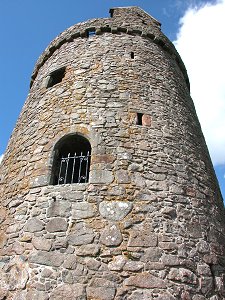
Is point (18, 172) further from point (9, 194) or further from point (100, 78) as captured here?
point (100, 78)

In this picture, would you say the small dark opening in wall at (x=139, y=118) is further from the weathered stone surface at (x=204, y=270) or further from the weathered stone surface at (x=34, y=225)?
the weathered stone surface at (x=204, y=270)

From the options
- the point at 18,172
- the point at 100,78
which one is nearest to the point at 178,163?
the point at 100,78

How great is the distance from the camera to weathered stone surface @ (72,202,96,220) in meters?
4.48

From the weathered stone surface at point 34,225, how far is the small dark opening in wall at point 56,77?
147 inches

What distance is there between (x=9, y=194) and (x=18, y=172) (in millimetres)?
450

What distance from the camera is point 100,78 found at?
6.41 meters

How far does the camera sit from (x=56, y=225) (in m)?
4.48

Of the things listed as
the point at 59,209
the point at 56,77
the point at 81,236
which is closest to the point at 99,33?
the point at 56,77

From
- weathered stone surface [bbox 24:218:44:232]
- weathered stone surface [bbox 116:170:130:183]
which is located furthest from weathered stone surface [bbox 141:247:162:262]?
weathered stone surface [bbox 24:218:44:232]

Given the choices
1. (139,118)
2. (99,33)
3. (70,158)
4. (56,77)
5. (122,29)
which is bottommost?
(70,158)

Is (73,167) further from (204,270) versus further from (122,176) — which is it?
(204,270)

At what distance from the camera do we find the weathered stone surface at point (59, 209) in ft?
15.0

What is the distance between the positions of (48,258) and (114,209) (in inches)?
46.7

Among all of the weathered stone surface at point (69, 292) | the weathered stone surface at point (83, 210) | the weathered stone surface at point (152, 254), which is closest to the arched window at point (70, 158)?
the weathered stone surface at point (83, 210)
